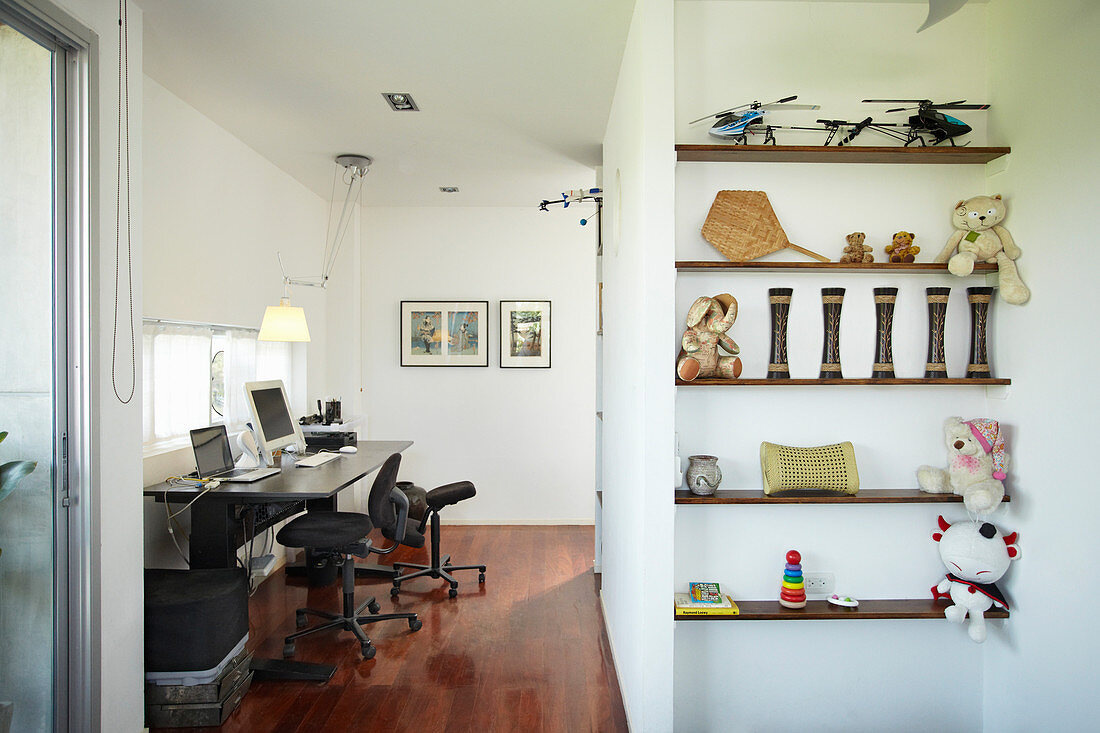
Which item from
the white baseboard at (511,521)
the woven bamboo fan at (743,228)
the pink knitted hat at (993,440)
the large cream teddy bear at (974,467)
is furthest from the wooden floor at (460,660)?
the woven bamboo fan at (743,228)

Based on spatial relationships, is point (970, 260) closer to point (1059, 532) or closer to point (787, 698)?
point (1059, 532)

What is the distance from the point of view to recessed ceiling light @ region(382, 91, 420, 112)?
3.17m

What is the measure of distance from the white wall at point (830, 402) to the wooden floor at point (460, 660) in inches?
26.2

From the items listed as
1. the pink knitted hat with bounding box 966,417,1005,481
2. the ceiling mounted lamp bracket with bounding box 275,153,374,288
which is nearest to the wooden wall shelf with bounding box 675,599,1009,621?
the pink knitted hat with bounding box 966,417,1005,481

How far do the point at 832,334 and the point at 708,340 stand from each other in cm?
46

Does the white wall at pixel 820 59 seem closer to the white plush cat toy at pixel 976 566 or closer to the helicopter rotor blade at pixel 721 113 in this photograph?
the helicopter rotor blade at pixel 721 113

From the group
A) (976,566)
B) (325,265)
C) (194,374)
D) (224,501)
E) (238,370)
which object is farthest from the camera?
(325,265)

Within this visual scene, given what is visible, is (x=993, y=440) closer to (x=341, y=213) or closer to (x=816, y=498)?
(x=816, y=498)

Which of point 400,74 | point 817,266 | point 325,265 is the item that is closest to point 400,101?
point 400,74

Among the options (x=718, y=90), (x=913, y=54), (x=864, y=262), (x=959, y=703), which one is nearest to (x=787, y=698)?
(x=959, y=703)

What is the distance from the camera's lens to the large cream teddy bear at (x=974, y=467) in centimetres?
216

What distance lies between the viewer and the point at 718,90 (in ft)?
7.77

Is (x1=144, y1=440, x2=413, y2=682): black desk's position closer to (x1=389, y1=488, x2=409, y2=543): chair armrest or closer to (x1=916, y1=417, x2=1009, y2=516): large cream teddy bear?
(x1=389, y1=488, x2=409, y2=543): chair armrest

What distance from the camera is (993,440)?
2.22 metres
